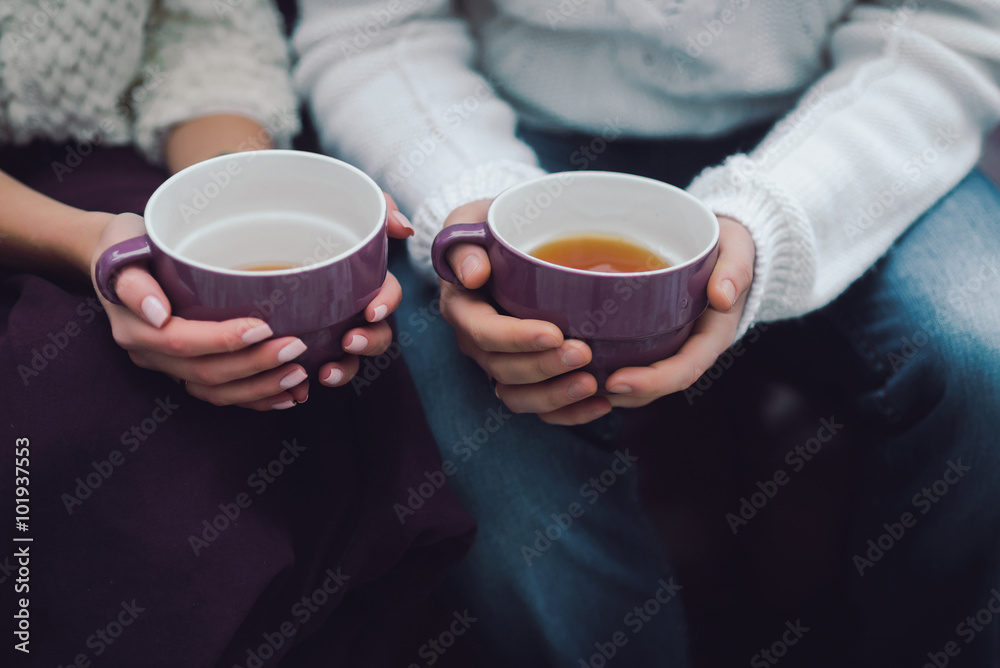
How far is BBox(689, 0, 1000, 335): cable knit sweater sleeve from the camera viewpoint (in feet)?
2.59

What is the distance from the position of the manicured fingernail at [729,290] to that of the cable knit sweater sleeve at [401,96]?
1.06ft

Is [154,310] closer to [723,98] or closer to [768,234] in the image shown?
[768,234]

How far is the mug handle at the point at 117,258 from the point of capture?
0.51 meters

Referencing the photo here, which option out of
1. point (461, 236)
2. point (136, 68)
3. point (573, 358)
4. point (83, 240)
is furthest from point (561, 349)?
point (136, 68)

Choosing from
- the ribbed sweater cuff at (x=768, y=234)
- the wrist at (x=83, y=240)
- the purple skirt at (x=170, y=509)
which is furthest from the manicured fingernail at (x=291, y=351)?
the ribbed sweater cuff at (x=768, y=234)

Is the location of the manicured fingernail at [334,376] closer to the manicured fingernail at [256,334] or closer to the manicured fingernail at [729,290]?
the manicured fingernail at [256,334]

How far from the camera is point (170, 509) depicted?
0.57 m

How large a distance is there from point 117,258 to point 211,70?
493 millimetres

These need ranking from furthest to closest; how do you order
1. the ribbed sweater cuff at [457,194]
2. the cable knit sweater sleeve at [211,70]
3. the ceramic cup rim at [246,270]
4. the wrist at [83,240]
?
the cable knit sweater sleeve at [211,70] < the ribbed sweater cuff at [457,194] < the wrist at [83,240] < the ceramic cup rim at [246,270]

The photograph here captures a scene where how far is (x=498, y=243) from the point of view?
57 cm

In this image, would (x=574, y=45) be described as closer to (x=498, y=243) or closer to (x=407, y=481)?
(x=498, y=243)

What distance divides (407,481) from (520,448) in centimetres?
19

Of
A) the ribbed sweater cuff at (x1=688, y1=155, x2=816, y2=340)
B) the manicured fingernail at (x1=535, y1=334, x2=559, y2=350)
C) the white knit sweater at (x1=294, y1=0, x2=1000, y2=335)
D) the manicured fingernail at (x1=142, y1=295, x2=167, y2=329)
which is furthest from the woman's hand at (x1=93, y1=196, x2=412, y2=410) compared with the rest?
the ribbed sweater cuff at (x1=688, y1=155, x2=816, y2=340)

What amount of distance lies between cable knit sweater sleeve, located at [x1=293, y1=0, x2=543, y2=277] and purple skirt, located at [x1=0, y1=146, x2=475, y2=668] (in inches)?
10.2
